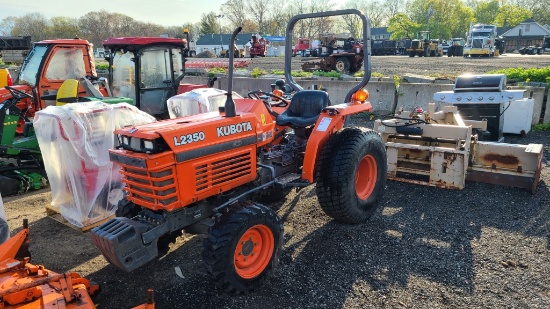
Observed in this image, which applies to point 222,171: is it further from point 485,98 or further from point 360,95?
point 485,98

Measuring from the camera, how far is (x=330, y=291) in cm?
296

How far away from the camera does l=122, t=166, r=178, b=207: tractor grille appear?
2.64 m

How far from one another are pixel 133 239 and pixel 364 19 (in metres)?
2.70

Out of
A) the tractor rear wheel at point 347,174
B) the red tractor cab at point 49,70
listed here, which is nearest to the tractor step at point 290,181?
the tractor rear wheel at point 347,174

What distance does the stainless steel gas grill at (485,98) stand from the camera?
19.6ft

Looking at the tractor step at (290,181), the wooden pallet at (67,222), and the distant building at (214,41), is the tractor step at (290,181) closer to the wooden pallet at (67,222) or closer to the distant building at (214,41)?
the wooden pallet at (67,222)

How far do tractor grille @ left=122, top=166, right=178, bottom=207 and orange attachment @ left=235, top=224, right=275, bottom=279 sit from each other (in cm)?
59

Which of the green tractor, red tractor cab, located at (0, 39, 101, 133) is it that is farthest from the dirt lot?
red tractor cab, located at (0, 39, 101, 133)

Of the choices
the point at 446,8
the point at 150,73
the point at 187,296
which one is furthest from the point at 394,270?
the point at 446,8

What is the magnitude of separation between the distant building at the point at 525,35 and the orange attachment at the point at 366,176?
4862 cm

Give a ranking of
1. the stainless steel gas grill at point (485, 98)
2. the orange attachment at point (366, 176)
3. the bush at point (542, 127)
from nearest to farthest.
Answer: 1. the orange attachment at point (366, 176)
2. the stainless steel gas grill at point (485, 98)
3. the bush at point (542, 127)

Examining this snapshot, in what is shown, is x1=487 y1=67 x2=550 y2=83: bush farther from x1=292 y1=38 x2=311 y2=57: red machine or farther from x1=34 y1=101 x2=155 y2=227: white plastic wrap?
x1=292 y1=38 x2=311 y2=57: red machine

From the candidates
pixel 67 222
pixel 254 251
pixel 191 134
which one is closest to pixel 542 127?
pixel 254 251

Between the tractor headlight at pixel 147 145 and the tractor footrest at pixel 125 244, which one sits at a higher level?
the tractor headlight at pixel 147 145
